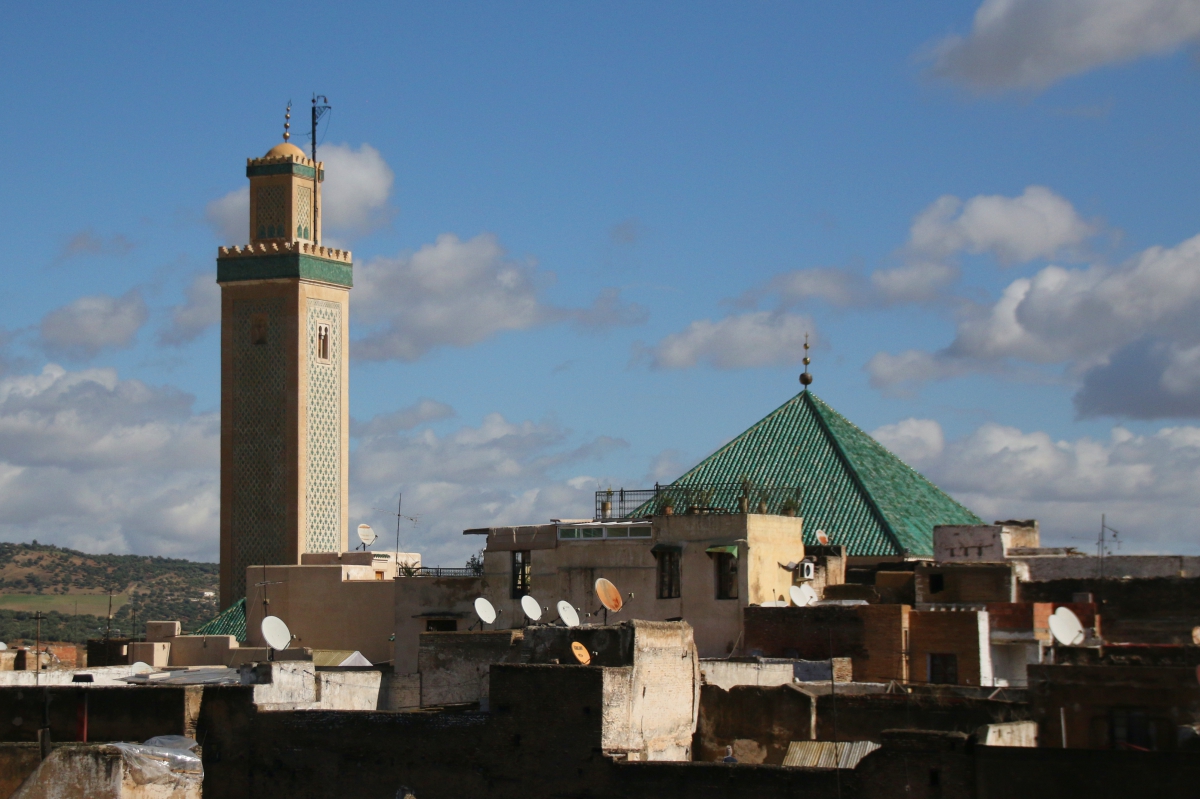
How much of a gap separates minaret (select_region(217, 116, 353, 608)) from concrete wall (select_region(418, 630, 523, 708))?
1884 cm

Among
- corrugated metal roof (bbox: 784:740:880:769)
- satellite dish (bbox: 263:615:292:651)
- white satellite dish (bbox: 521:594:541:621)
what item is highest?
white satellite dish (bbox: 521:594:541:621)

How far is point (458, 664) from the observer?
26562 mm

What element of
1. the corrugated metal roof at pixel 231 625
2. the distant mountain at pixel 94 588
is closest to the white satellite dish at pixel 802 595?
the corrugated metal roof at pixel 231 625

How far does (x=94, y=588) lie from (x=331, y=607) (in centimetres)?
5250

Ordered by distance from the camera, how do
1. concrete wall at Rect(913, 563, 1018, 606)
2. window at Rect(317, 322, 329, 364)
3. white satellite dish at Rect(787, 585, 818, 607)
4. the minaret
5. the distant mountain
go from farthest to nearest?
the distant mountain
window at Rect(317, 322, 329, 364)
the minaret
white satellite dish at Rect(787, 585, 818, 607)
concrete wall at Rect(913, 563, 1018, 606)

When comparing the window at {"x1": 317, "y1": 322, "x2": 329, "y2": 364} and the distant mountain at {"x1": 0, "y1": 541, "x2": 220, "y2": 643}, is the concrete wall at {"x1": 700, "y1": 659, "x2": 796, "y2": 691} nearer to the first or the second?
the window at {"x1": 317, "y1": 322, "x2": 329, "y2": 364}

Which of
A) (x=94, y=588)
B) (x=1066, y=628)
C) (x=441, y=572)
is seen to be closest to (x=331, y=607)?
(x=441, y=572)

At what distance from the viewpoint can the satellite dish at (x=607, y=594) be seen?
2691 cm

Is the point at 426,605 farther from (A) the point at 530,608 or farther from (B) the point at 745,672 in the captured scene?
(B) the point at 745,672

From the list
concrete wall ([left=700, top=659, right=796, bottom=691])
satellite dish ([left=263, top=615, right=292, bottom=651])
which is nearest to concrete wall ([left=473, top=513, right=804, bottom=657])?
concrete wall ([left=700, top=659, right=796, bottom=691])

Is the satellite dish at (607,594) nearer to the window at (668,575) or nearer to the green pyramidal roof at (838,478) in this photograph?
the window at (668,575)

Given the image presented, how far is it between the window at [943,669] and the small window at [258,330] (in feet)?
79.6

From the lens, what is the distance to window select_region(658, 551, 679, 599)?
2897 cm

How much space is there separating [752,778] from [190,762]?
7113mm
